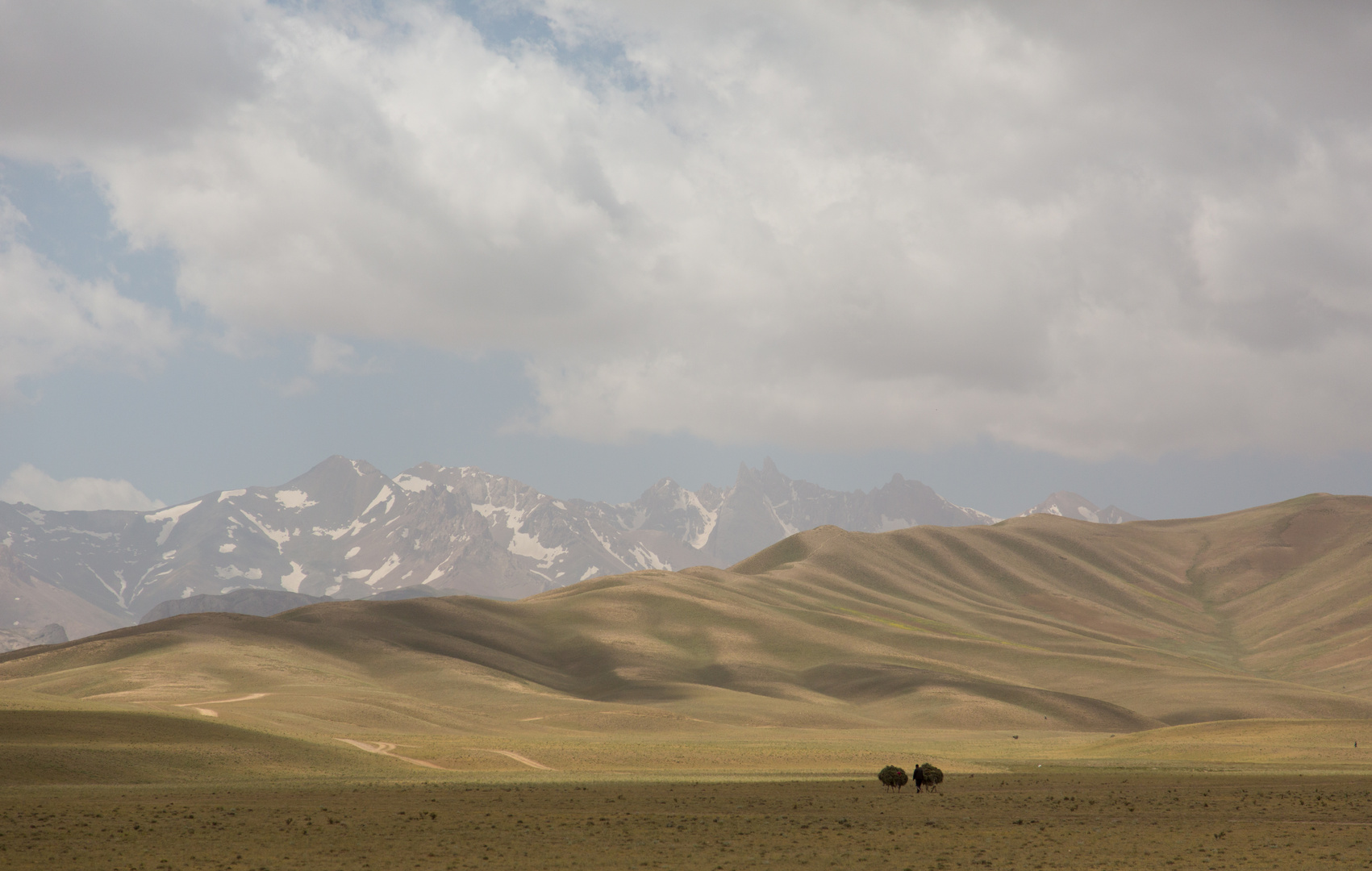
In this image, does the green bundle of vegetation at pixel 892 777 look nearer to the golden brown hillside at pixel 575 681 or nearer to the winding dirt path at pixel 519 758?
the winding dirt path at pixel 519 758

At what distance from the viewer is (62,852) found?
35469 mm

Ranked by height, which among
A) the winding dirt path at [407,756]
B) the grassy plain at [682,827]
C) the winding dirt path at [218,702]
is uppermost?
the winding dirt path at [218,702]

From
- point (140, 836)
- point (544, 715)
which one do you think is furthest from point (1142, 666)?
point (140, 836)

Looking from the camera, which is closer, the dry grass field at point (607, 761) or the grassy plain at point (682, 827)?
the grassy plain at point (682, 827)

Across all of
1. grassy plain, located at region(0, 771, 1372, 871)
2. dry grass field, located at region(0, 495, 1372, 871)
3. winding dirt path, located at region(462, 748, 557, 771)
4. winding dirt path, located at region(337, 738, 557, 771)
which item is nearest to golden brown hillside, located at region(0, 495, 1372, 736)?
dry grass field, located at region(0, 495, 1372, 871)

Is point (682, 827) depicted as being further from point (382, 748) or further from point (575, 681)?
point (575, 681)

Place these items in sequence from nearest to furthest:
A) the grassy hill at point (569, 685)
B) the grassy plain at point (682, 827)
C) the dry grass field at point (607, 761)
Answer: the grassy plain at point (682, 827)
the dry grass field at point (607, 761)
the grassy hill at point (569, 685)

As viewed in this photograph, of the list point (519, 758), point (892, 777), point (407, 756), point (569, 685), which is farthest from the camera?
point (569, 685)

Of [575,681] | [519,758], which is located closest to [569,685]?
[575,681]

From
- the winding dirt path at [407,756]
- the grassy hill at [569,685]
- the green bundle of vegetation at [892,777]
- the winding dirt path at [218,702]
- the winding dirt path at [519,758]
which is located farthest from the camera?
the grassy hill at [569,685]

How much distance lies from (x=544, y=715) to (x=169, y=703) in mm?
40026

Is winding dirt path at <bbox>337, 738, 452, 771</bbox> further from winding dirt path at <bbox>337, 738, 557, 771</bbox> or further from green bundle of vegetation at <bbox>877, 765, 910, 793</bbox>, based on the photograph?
green bundle of vegetation at <bbox>877, 765, 910, 793</bbox>

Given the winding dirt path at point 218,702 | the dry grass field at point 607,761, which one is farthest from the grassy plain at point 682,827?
the winding dirt path at point 218,702

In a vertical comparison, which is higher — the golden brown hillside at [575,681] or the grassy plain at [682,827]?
the golden brown hillside at [575,681]
